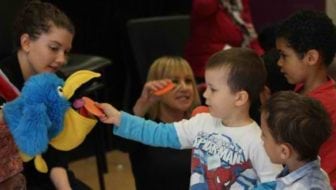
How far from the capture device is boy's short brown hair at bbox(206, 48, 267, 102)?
5.21ft

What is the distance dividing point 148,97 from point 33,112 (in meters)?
0.53

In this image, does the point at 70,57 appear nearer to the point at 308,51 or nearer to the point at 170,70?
the point at 170,70

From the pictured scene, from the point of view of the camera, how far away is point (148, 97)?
2.03 m

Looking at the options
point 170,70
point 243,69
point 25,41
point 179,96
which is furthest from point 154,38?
point 243,69

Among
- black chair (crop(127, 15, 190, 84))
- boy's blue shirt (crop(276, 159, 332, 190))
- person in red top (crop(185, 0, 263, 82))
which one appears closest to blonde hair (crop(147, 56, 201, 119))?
black chair (crop(127, 15, 190, 84))

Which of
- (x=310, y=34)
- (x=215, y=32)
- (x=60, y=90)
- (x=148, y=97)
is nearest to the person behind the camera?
(x=60, y=90)

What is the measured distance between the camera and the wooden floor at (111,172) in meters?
3.07

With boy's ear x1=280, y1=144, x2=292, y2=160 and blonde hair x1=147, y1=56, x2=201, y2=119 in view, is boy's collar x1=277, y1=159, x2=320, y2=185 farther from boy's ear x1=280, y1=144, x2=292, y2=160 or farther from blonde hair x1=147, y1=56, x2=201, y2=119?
blonde hair x1=147, y1=56, x2=201, y2=119

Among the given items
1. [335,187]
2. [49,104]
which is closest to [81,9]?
[49,104]

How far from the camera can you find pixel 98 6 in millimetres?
3426

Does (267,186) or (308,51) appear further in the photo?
(308,51)

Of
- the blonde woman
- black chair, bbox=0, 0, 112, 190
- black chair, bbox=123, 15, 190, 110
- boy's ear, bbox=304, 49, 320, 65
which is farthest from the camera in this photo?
black chair, bbox=123, 15, 190, 110

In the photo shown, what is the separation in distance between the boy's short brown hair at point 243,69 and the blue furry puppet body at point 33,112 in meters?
0.43

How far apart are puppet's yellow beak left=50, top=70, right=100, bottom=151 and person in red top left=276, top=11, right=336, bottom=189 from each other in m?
0.56
